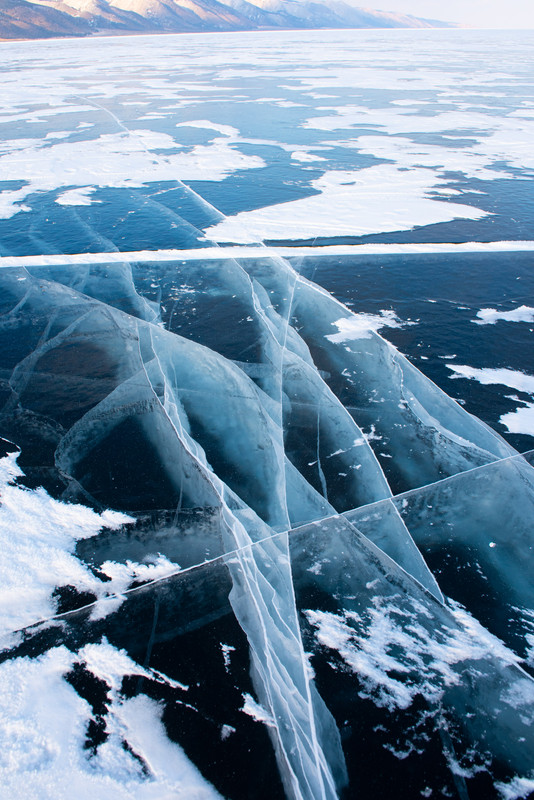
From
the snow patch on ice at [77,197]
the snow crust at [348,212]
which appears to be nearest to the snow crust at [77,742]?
the snow crust at [348,212]

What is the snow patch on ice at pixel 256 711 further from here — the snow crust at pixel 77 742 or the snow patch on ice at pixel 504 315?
the snow patch on ice at pixel 504 315

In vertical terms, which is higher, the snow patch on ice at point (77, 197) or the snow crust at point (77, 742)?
the snow patch on ice at point (77, 197)

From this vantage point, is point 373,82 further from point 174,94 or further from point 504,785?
point 504,785

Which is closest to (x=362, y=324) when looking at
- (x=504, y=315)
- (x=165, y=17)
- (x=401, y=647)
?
(x=504, y=315)

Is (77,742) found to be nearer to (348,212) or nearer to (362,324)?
(362,324)

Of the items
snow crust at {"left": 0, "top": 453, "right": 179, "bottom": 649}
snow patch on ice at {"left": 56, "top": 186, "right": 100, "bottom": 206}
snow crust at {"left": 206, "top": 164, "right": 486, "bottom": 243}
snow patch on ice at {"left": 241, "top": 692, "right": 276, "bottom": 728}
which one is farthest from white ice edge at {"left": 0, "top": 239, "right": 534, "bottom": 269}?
snow patch on ice at {"left": 241, "top": 692, "right": 276, "bottom": 728}

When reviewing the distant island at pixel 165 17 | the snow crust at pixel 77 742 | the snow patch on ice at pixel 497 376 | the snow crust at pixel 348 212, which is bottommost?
the snow crust at pixel 77 742
